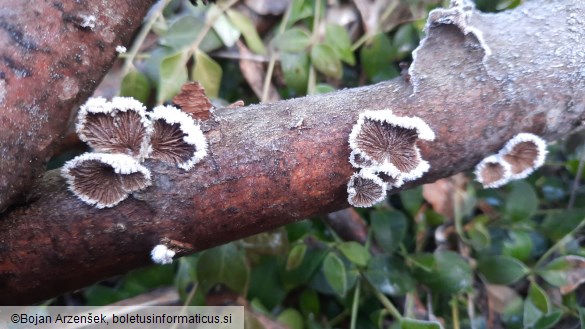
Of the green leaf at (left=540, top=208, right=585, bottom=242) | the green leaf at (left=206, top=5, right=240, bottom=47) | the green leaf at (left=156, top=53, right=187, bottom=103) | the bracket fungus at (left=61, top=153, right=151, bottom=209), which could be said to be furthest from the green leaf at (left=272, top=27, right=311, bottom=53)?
the green leaf at (left=540, top=208, right=585, bottom=242)

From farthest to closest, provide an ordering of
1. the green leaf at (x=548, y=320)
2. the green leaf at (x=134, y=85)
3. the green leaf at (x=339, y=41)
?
the green leaf at (x=339, y=41) → the green leaf at (x=134, y=85) → the green leaf at (x=548, y=320)

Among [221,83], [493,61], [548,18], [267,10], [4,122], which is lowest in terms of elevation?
[4,122]

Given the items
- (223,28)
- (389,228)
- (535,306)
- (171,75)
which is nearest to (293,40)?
(223,28)

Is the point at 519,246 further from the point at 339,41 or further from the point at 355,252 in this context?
the point at 339,41

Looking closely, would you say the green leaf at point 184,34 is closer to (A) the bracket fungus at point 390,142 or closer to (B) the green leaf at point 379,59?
(B) the green leaf at point 379,59

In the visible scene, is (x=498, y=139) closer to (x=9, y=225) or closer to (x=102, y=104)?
(x=102, y=104)

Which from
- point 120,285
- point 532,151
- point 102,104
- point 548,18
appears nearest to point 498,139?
point 532,151

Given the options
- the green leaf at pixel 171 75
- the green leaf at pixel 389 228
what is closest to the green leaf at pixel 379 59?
the green leaf at pixel 389 228
